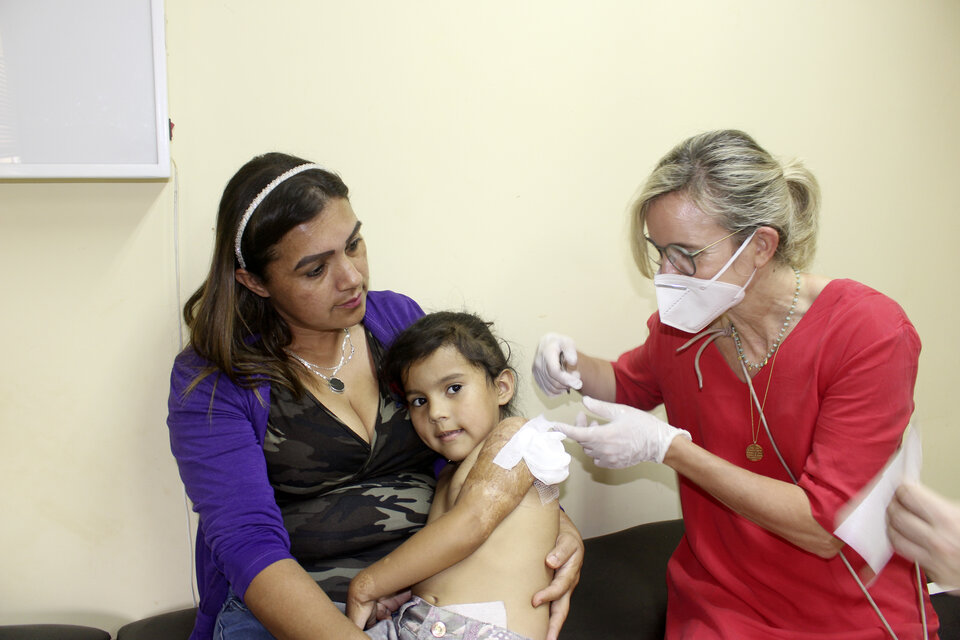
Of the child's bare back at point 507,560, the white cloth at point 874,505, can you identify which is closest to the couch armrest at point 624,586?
the child's bare back at point 507,560

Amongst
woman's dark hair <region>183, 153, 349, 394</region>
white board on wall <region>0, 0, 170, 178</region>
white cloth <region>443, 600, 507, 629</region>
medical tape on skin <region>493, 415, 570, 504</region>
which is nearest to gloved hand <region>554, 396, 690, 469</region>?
medical tape on skin <region>493, 415, 570, 504</region>

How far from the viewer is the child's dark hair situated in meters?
1.53

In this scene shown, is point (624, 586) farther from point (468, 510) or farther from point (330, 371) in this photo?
point (330, 371)

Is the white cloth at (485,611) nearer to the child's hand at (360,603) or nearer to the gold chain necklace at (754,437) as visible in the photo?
the child's hand at (360,603)

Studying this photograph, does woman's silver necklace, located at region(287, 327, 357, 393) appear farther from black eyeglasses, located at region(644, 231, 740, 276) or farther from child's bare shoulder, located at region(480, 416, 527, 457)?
black eyeglasses, located at region(644, 231, 740, 276)

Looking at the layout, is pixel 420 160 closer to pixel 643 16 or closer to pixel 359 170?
pixel 359 170

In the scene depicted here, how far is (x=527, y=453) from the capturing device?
1.39 metres

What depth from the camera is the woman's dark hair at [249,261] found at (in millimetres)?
1361

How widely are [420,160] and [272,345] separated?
67cm

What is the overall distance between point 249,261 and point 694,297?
3.08 feet

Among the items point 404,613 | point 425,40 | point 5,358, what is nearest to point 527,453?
point 404,613

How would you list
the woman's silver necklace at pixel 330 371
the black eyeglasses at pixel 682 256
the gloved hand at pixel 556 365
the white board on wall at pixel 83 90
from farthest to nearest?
the gloved hand at pixel 556 365 → the woman's silver necklace at pixel 330 371 → the white board on wall at pixel 83 90 → the black eyeglasses at pixel 682 256

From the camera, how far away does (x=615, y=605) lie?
1.77 meters

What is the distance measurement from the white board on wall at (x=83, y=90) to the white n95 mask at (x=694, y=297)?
3.80ft
